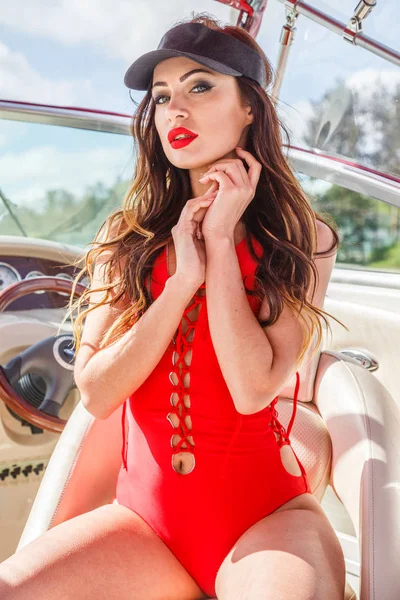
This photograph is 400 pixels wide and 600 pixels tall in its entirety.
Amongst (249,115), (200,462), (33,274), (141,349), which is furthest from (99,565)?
(33,274)

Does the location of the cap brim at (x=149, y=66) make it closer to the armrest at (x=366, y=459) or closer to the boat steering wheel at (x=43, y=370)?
the armrest at (x=366, y=459)

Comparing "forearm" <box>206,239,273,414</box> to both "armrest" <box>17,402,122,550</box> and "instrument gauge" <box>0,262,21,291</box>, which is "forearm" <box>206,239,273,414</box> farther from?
"instrument gauge" <box>0,262,21,291</box>

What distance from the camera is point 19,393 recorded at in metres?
2.10

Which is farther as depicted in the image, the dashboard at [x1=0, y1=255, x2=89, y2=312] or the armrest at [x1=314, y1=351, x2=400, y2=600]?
the dashboard at [x1=0, y1=255, x2=89, y2=312]

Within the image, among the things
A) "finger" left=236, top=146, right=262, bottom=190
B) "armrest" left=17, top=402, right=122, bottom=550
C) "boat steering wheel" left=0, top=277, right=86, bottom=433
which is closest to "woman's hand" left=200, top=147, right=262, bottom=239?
"finger" left=236, top=146, right=262, bottom=190

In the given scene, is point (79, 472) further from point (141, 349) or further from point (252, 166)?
point (252, 166)

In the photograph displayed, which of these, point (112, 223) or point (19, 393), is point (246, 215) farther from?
point (19, 393)

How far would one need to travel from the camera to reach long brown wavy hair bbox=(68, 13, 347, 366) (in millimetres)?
1226

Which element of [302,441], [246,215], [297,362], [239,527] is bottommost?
[302,441]

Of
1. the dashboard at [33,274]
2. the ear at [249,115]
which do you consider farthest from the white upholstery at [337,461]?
the dashboard at [33,274]

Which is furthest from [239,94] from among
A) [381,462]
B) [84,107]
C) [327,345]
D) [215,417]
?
[84,107]

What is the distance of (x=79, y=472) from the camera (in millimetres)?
1358

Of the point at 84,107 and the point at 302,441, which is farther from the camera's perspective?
the point at 84,107

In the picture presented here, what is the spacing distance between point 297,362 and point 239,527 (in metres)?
0.33
